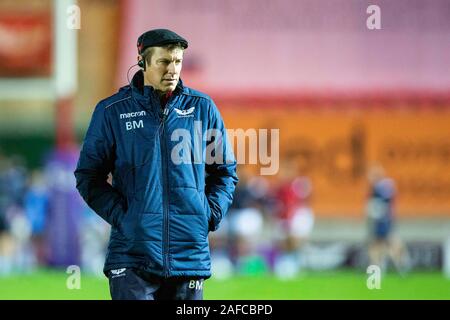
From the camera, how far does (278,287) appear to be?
53.8 ft

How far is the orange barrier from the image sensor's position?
2394cm

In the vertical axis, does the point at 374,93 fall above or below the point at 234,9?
below

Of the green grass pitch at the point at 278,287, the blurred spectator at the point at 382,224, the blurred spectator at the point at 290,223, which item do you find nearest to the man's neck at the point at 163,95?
the green grass pitch at the point at 278,287

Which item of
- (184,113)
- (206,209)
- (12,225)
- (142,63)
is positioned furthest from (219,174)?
(12,225)

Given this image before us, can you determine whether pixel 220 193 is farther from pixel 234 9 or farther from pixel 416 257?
pixel 234 9

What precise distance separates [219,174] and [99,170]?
600 millimetres

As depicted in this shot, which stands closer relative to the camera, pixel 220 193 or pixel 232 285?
pixel 220 193

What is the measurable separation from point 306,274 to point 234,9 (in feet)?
23.6

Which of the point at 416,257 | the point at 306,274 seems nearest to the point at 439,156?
the point at 416,257

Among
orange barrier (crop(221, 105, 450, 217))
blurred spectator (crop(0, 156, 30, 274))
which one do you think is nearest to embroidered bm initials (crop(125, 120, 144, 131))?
blurred spectator (crop(0, 156, 30, 274))

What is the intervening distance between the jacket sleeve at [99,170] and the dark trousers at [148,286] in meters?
0.26

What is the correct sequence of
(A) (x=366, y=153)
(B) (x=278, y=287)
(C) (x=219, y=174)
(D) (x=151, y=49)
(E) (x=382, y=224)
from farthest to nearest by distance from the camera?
(A) (x=366, y=153) → (E) (x=382, y=224) → (B) (x=278, y=287) → (C) (x=219, y=174) → (D) (x=151, y=49)

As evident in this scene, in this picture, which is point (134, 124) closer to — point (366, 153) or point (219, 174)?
point (219, 174)
